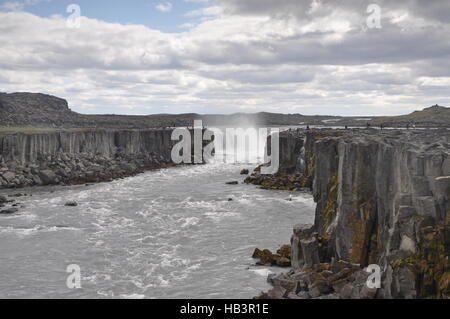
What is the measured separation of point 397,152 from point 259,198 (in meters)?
31.9

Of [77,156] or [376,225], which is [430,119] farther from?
[376,225]

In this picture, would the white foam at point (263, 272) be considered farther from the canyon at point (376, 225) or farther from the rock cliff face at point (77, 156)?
the rock cliff face at point (77, 156)

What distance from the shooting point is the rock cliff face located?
6681 centimetres

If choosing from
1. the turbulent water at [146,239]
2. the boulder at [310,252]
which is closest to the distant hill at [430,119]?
the turbulent water at [146,239]

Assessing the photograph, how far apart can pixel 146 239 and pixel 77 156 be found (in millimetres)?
44552

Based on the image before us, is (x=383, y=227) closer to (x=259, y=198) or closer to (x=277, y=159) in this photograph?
(x=259, y=198)

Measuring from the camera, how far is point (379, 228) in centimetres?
2522

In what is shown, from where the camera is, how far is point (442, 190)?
20062 millimetres

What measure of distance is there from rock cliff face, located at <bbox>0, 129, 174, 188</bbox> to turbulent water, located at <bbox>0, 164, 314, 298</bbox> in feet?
16.8

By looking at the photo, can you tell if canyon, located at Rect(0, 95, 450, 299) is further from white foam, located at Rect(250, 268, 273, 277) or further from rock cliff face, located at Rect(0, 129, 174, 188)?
rock cliff face, located at Rect(0, 129, 174, 188)

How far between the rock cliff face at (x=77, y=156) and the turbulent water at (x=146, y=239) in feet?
16.8

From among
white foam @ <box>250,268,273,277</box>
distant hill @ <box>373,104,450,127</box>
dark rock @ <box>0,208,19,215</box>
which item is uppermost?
distant hill @ <box>373,104,450,127</box>

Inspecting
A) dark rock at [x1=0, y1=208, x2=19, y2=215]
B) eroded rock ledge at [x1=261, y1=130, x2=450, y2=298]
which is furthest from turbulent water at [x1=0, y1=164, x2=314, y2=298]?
eroded rock ledge at [x1=261, y1=130, x2=450, y2=298]

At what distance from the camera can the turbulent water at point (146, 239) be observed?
2777 centimetres
